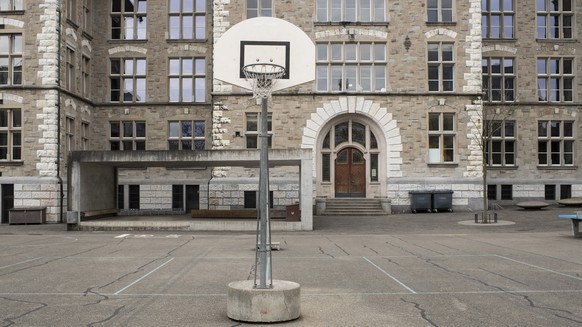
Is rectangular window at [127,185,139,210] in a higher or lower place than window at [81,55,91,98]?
lower

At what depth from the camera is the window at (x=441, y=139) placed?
33281 mm

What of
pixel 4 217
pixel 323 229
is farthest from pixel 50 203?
pixel 323 229

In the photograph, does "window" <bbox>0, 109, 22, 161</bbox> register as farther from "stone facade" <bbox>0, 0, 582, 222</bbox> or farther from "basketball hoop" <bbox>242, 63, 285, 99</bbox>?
"basketball hoop" <bbox>242, 63, 285, 99</bbox>

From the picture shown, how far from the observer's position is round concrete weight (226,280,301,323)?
8.05m

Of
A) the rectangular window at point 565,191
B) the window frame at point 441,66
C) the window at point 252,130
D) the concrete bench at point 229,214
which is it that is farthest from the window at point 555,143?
the concrete bench at point 229,214

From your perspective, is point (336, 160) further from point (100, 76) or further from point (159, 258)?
point (159, 258)

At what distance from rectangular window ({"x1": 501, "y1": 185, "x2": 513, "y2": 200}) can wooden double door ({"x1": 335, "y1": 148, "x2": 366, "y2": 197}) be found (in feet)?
28.9

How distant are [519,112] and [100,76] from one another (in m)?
25.5

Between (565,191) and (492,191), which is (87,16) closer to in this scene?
(492,191)

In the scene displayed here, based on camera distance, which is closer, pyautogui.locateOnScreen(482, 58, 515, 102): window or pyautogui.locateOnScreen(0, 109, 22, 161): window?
pyautogui.locateOnScreen(0, 109, 22, 161): window

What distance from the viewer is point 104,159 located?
Answer: 83.1 ft

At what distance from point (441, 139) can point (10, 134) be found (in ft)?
72.7

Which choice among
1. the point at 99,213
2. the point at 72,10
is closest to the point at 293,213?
the point at 99,213

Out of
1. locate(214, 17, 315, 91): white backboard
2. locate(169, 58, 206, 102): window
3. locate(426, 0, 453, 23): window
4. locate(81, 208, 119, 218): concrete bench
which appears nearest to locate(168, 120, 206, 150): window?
locate(169, 58, 206, 102): window
